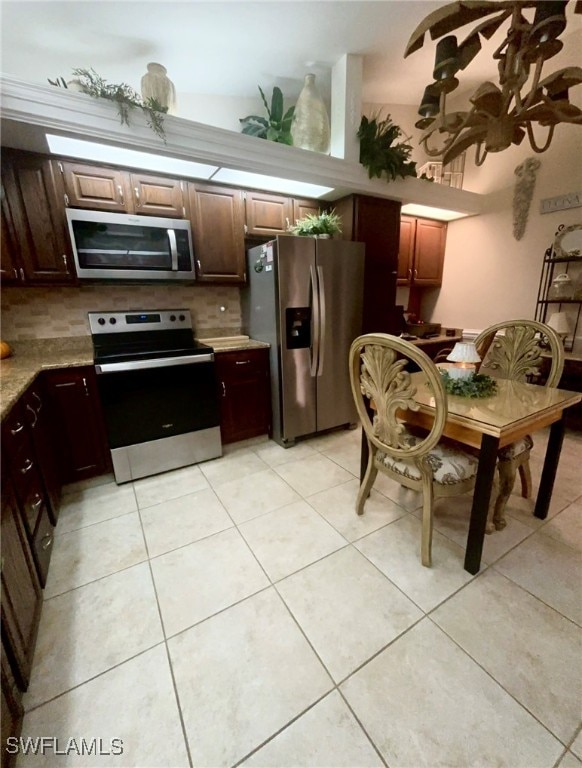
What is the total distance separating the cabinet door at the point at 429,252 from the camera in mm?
3701

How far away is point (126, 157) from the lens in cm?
206

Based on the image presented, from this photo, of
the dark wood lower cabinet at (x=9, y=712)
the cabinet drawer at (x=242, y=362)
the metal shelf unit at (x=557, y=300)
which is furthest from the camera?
the metal shelf unit at (x=557, y=300)

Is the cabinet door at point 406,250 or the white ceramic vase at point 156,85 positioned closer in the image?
the white ceramic vase at point 156,85

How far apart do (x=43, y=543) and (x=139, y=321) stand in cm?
165

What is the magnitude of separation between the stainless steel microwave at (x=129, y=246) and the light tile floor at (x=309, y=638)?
1.64 m

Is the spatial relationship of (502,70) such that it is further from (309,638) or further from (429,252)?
(429,252)

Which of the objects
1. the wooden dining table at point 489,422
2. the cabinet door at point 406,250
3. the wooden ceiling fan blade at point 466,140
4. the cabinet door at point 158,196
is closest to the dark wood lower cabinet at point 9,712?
the wooden dining table at point 489,422

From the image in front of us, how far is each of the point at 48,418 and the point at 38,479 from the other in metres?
0.49

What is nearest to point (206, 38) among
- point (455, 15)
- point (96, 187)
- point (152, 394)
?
point (96, 187)

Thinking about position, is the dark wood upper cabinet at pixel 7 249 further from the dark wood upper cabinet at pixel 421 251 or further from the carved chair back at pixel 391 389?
the dark wood upper cabinet at pixel 421 251

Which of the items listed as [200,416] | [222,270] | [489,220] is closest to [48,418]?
[200,416]

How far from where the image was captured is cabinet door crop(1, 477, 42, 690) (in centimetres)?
97

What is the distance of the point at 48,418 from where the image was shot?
1893 mm

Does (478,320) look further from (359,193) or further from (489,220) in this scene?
(359,193)
